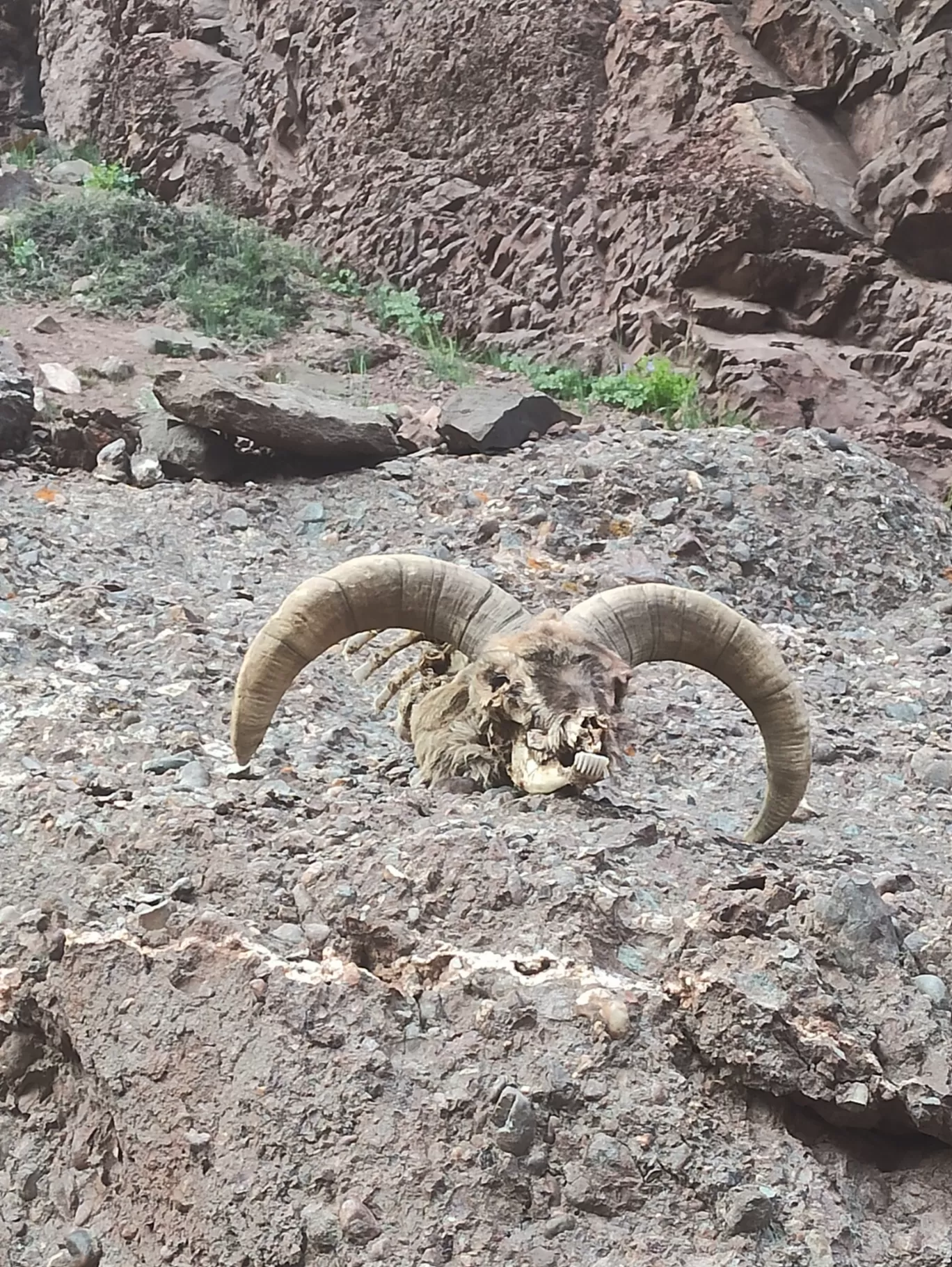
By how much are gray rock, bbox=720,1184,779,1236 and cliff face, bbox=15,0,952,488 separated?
24.4 ft

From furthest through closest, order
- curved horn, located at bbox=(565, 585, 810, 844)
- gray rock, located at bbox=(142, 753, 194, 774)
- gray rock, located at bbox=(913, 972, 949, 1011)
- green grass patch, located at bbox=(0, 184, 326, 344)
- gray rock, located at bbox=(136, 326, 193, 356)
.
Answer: green grass patch, located at bbox=(0, 184, 326, 344), gray rock, located at bbox=(136, 326, 193, 356), gray rock, located at bbox=(142, 753, 194, 774), curved horn, located at bbox=(565, 585, 810, 844), gray rock, located at bbox=(913, 972, 949, 1011)

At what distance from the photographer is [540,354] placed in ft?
33.6

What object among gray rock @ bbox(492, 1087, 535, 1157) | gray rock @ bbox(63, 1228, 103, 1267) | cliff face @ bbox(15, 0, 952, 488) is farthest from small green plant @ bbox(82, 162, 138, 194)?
gray rock @ bbox(492, 1087, 535, 1157)

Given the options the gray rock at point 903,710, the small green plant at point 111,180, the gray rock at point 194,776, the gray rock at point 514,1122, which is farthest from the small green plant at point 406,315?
the gray rock at point 514,1122

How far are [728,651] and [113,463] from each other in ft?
18.2

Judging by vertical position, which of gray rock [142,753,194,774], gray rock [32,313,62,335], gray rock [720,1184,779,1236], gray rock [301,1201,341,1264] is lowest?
gray rock [32,313,62,335]

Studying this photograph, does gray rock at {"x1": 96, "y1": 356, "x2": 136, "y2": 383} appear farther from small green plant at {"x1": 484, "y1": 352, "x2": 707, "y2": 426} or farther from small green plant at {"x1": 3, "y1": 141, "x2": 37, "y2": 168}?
small green plant at {"x1": 3, "y1": 141, "x2": 37, "y2": 168}

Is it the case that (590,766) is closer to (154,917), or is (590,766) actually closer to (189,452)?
(154,917)

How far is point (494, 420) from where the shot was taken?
8242 mm

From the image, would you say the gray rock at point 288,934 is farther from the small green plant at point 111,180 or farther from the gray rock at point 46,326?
the small green plant at point 111,180

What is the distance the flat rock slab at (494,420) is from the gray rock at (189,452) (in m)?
1.61

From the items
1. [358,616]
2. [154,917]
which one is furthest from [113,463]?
[154,917]

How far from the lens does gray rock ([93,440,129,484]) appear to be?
25.8ft

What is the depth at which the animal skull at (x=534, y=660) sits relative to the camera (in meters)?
3.64
